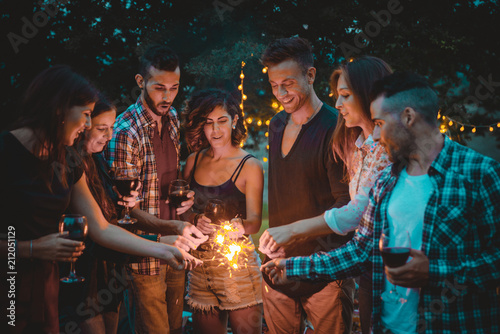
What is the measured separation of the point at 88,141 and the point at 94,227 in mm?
625

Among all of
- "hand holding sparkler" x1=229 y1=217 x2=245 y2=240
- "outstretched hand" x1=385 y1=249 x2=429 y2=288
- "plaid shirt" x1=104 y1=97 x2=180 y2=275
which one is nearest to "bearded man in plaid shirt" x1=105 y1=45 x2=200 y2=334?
"plaid shirt" x1=104 y1=97 x2=180 y2=275

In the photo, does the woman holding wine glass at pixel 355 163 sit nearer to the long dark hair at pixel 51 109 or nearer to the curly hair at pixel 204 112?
the curly hair at pixel 204 112

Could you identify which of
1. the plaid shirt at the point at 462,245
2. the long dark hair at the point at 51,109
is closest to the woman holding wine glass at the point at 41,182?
the long dark hair at the point at 51,109

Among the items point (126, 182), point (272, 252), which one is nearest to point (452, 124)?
point (272, 252)

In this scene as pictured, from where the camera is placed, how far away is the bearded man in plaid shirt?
3.05 m

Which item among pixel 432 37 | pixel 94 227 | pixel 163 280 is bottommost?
pixel 163 280

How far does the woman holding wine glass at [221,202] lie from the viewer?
2809 millimetres

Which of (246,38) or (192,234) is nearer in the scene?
(192,234)

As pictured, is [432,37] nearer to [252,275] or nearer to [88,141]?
[252,275]

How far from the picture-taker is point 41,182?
6.56 feet

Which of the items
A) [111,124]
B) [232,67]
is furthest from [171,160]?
[232,67]

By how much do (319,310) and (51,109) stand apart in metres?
2.05

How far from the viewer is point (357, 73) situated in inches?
93.5

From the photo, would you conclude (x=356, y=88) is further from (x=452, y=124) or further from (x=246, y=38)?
(x=452, y=124)
